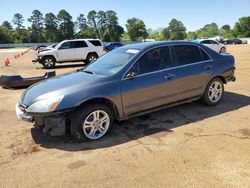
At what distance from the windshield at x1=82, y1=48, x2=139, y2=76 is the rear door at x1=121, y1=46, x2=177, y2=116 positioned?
9.7 inches

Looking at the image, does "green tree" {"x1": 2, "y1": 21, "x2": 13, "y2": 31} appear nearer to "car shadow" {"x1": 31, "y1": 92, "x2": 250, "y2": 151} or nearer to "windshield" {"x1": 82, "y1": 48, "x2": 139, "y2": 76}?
"windshield" {"x1": 82, "y1": 48, "x2": 139, "y2": 76}

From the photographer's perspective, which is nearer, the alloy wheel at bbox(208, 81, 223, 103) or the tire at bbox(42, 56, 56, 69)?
the alloy wheel at bbox(208, 81, 223, 103)

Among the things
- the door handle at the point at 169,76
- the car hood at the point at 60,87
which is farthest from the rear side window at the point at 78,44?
the door handle at the point at 169,76

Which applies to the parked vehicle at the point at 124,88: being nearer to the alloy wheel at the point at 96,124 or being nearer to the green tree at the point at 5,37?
the alloy wheel at the point at 96,124

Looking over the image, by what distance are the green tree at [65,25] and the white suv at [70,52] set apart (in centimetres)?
9823

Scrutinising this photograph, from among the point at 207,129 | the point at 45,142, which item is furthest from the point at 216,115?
the point at 45,142

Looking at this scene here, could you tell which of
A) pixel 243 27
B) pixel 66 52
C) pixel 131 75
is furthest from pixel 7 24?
pixel 131 75

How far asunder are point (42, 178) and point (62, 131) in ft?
3.23

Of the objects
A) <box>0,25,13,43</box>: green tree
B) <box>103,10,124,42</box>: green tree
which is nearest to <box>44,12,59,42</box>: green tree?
<box>0,25,13,43</box>: green tree

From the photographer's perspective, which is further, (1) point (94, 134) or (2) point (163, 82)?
(2) point (163, 82)

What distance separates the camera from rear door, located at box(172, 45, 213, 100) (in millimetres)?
5723

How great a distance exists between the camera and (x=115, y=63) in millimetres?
5391

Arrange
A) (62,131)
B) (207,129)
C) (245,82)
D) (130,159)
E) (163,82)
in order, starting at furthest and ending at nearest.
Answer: (245,82), (163,82), (207,129), (62,131), (130,159)

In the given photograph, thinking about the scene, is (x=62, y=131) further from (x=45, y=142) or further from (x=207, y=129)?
(x=207, y=129)
